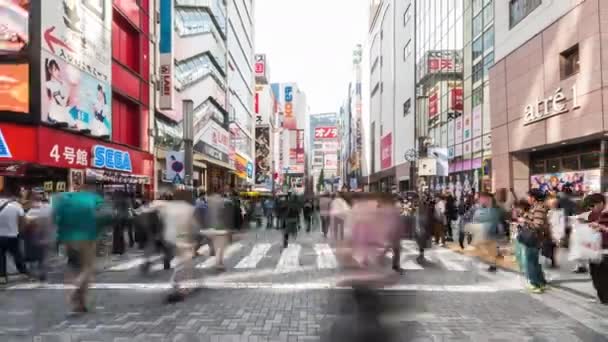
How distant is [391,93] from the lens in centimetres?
6125

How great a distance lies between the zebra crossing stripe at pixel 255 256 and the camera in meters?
12.7

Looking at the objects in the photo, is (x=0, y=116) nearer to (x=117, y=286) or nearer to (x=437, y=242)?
(x=117, y=286)

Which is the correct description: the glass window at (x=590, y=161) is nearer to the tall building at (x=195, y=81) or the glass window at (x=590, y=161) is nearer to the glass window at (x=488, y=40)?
the glass window at (x=488, y=40)

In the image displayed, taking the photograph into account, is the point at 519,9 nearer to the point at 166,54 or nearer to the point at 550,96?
the point at 550,96

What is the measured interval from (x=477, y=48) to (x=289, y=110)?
128892 mm

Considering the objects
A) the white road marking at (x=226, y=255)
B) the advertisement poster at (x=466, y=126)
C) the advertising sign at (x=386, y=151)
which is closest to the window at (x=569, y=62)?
the advertisement poster at (x=466, y=126)

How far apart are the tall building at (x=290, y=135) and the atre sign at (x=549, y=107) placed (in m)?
112

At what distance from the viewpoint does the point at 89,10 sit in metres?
23.8

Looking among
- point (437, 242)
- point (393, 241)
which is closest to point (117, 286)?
point (393, 241)

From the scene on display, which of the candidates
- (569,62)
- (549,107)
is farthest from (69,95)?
(569,62)

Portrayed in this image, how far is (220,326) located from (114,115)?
24.0 meters

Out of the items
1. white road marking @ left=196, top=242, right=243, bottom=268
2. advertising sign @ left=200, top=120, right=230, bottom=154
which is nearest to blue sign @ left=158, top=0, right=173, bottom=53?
advertising sign @ left=200, top=120, right=230, bottom=154

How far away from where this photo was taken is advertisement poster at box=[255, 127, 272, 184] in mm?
99188

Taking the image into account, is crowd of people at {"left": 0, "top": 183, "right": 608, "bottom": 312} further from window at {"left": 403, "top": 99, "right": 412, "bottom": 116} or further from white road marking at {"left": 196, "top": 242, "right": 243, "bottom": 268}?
window at {"left": 403, "top": 99, "right": 412, "bottom": 116}
